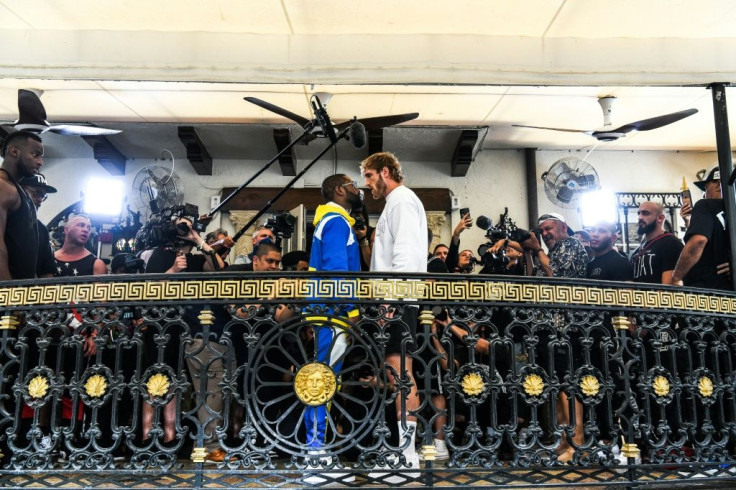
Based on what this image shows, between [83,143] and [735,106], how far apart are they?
9.20 m

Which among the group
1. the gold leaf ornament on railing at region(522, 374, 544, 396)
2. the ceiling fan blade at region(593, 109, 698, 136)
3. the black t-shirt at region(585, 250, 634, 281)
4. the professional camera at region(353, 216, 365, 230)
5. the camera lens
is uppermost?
the ceiling fan blade at region(593, 109, 698, 136)

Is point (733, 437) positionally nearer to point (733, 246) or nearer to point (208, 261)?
point (733, 246)

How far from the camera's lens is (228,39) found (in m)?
5.75

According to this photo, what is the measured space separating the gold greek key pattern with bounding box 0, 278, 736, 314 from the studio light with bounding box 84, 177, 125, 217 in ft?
19.5

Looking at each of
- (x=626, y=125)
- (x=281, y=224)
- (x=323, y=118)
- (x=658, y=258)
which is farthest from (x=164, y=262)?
(x=626, y=125)

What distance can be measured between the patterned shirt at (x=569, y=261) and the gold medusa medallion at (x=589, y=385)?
5.56 feet

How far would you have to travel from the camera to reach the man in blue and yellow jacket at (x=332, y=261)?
3484mm

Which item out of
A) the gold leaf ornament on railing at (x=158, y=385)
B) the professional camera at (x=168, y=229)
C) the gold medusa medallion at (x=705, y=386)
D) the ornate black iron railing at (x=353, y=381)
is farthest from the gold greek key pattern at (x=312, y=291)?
the professional camera at (x=168, y=229)

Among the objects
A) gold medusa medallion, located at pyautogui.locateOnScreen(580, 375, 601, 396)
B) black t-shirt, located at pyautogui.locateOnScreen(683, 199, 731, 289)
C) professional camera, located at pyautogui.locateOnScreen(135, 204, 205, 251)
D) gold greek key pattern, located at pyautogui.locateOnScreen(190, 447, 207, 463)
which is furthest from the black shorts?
black t-shirt, located at pyautogui.locateOnScreen(683, 199, 731, 289)

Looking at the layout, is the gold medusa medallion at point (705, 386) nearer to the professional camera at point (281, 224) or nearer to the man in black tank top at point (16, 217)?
the professional camera at point (281, 224)

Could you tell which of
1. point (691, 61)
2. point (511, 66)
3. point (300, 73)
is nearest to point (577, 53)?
point (511, 66)

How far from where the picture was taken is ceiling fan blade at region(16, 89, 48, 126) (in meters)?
6.32

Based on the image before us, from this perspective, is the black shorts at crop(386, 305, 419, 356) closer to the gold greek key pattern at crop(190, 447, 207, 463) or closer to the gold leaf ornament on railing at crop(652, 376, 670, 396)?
the gold greek key pattern at crop(190, 447, 207, 463)

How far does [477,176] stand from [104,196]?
5921 millimetres
